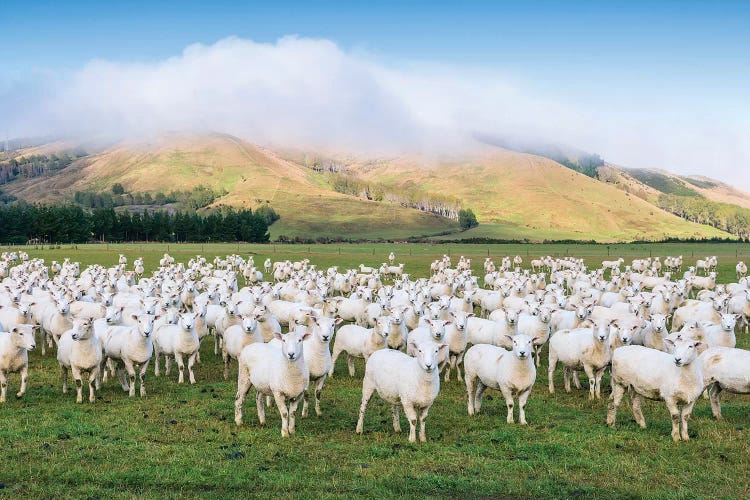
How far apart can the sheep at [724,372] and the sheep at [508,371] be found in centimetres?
380

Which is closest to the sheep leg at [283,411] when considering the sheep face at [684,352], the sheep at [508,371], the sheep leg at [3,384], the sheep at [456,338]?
the sheep at [508,371]

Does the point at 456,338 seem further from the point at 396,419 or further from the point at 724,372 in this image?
the point at 724,372

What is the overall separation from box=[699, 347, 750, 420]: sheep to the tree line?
5131 inches

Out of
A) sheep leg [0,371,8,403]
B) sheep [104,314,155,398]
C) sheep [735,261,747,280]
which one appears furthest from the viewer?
sheep [735,261,747,280]

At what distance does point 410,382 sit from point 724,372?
6.84 m

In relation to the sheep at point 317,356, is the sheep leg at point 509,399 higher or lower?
lower

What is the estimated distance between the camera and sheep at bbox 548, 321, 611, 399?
1645 centimetres

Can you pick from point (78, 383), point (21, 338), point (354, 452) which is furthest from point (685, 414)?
point (21, 338)

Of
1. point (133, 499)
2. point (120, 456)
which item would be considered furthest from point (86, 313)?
point (133, 499)

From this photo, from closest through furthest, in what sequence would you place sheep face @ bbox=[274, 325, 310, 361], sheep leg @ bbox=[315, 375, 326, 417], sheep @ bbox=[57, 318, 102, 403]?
sheep face @ bbox=[274, 325, 310, 361] < sheep leg @ bbox=[315, 375, 326, 417] < sheep @ bbox=[57, 318, 102, 403]

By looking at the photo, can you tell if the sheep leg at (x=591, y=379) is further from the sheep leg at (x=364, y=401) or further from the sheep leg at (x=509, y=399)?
the sheep leg at (x=364, y=401)

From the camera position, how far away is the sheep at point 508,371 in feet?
45.9

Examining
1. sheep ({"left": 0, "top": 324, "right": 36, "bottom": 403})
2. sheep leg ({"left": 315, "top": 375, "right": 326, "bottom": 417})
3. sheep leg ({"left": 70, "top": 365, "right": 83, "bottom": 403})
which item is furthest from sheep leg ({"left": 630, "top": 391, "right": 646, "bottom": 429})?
sheep ({"left": 0, "top": 324, "right": 36, "bottom": 403})

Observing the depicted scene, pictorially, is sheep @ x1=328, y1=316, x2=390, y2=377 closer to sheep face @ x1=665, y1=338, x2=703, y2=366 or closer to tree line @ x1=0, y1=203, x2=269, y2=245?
sheep face @ x1=665, y1=338, x2=703, y2=366
